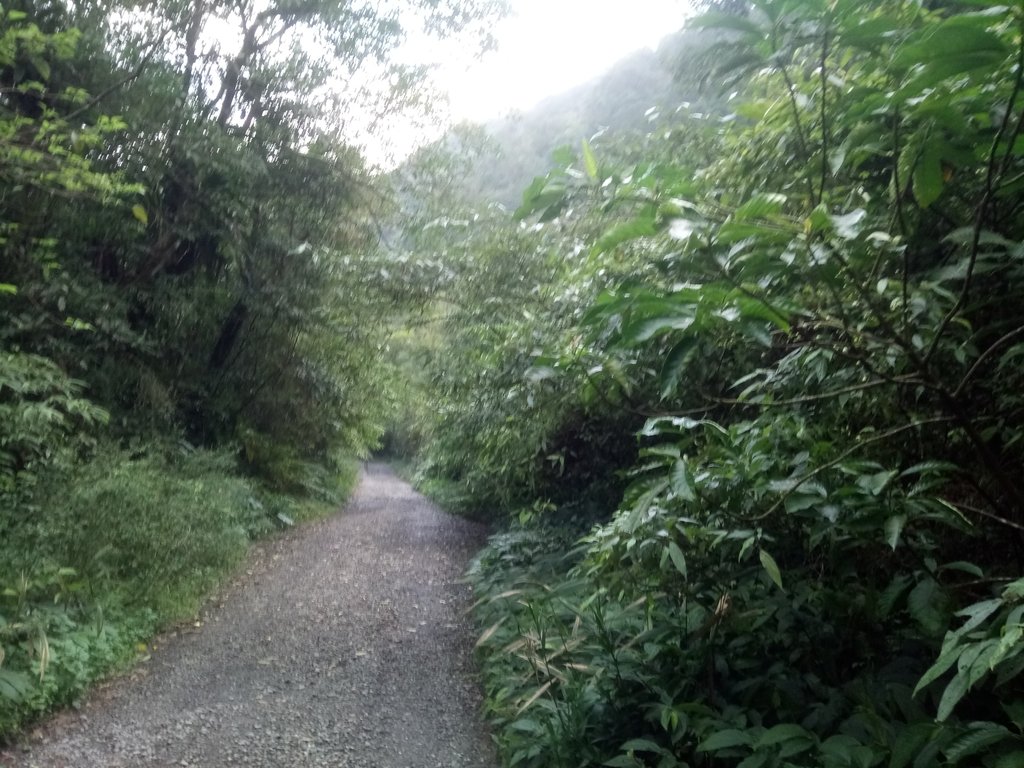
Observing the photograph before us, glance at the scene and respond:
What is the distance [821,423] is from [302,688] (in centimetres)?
368

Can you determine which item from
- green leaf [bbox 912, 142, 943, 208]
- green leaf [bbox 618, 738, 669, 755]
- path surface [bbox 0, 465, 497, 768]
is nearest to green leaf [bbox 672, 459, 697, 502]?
green leaf [bbox 912, 142, 943, 208]

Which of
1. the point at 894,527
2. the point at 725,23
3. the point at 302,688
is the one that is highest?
the point at 725,23

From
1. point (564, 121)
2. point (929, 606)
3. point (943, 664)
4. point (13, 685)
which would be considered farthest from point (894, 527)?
point (564, 121)

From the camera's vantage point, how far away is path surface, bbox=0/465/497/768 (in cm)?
366

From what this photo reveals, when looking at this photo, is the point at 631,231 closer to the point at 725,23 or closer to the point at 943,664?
the point at 725,23

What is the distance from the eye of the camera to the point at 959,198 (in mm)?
2480

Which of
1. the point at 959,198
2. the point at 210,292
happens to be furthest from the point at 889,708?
the point at 210,292

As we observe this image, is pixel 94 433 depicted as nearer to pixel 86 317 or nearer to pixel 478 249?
pixel 86 317

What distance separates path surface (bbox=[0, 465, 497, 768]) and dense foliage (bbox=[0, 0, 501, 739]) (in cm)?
33

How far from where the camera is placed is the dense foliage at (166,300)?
5109 millimetres

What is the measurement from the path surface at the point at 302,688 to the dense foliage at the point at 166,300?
0.33 m

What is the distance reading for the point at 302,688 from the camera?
14.6ft

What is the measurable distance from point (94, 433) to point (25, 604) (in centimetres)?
315

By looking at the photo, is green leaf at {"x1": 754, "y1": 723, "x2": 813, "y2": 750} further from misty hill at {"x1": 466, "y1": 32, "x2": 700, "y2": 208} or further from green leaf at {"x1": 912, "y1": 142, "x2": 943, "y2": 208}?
misty hill at {"x1": 466, "y1": 32, "x2": 700, "y2": 208}
